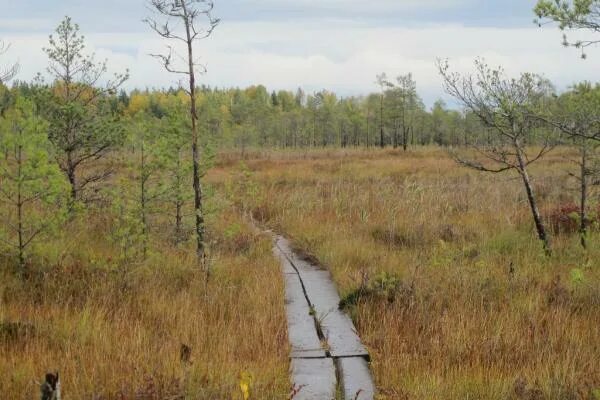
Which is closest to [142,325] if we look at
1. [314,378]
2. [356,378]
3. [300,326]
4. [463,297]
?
[300,326]

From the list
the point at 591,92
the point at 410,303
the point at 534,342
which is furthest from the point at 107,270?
the point at 591,92

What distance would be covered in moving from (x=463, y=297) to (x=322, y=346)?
188 cm

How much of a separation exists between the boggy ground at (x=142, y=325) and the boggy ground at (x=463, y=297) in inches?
37.3

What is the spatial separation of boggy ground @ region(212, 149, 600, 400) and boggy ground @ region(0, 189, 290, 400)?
95cm

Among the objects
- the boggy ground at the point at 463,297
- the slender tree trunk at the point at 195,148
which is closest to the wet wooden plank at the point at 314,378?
the boggy ground at the point at 463,297

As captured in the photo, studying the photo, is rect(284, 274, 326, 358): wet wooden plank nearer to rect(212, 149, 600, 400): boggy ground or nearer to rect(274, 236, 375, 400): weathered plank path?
rect(274, 236, 375, 400): weathered plank path

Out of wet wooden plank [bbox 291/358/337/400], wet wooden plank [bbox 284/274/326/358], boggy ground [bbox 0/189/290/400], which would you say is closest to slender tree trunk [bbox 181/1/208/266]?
boggy ground [bbox 0/189/290/400]

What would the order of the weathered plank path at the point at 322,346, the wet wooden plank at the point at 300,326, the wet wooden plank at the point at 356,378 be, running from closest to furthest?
the wet wooden plank at the point at 356,378, the weathered plank path at the point at 322,346, the wet wooden plank at the point at 300,326

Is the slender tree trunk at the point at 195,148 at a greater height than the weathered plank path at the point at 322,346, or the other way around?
the slender tree trunk at the point at 195,148

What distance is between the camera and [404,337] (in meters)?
4.88

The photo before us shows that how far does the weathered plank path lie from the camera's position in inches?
157

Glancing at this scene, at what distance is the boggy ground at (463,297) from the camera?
4043mm

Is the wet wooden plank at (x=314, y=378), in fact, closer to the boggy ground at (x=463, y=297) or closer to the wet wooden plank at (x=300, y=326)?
the wet wooden plank at (x=300, y=326)

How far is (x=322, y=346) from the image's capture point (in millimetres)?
4777
